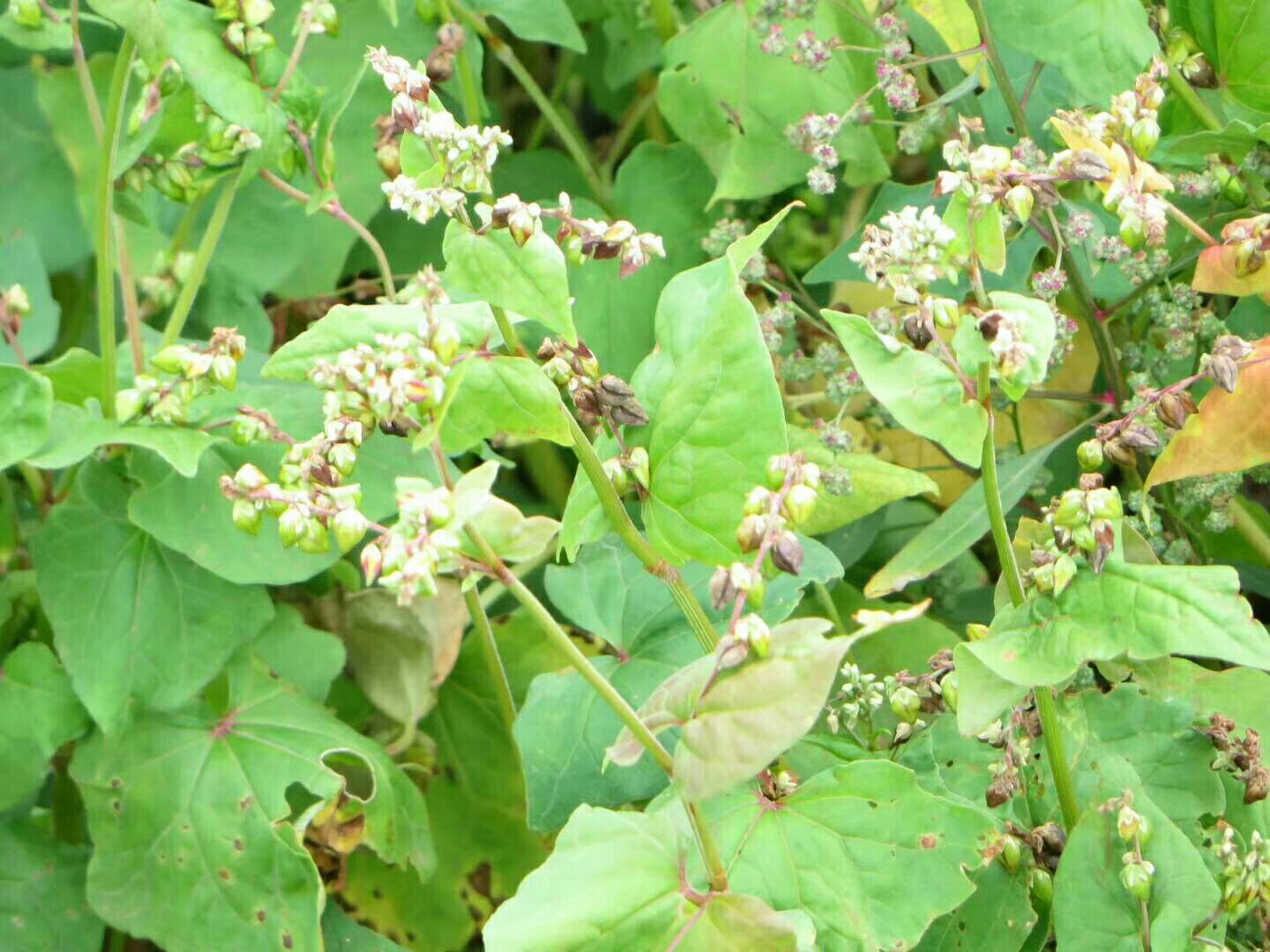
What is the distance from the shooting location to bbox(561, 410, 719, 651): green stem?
702 mm

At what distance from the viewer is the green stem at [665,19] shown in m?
1.27

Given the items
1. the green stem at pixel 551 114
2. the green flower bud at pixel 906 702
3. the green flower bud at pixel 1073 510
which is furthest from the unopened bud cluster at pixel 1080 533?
the green stem at pixel 551 114

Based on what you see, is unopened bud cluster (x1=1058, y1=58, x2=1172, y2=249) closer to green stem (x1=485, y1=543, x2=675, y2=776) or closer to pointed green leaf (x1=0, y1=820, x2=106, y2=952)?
green stem (x1=485, y1=543, x2=675, y2=776)

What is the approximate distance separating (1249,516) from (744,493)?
0.54 metres

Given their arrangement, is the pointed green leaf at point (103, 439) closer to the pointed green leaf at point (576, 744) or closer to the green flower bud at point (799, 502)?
the pointed green leaf at point (576, 744)

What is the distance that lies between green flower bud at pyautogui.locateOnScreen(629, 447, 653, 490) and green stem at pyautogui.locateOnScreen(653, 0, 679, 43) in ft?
2.18

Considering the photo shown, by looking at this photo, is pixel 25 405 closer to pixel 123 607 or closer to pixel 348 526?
pixel 123 607

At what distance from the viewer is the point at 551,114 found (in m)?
1.30

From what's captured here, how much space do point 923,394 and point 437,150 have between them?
251 millimetres

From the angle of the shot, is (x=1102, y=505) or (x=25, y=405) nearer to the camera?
(x=1102, y=505)

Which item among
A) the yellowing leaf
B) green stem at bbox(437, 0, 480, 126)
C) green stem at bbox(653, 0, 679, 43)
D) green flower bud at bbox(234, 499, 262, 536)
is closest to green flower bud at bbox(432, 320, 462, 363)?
green flower bud at bbox(234, 499, 262, 536)

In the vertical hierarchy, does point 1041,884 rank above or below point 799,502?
below

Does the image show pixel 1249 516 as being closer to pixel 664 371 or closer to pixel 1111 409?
pixel 1111 409

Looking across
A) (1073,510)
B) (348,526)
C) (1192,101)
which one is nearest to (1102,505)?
(1073,510)
